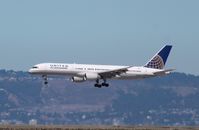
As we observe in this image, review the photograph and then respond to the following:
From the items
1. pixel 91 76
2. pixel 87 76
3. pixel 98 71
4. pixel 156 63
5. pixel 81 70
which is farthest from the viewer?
pixel 156 63

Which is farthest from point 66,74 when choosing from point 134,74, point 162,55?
point 162,55

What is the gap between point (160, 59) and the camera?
147625 mm

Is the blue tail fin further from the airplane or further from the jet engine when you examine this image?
the jet engine

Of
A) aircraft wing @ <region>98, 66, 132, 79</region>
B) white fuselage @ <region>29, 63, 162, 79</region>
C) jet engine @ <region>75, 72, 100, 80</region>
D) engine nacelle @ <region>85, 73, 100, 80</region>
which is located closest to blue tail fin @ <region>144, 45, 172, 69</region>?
white fuselage @ <region>29, 63, 162, 79</region>

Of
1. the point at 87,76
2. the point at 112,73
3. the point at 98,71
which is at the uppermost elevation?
the point at 98,71

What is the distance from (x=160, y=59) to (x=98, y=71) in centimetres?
1573

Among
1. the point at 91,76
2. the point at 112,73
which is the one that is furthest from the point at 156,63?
the point at 91,76

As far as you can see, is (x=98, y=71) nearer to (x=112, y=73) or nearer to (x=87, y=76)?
(x=112, y=73)

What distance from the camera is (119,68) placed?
137 meters

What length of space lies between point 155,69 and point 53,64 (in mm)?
20022

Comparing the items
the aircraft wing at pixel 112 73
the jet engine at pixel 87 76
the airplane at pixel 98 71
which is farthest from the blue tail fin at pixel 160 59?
the jet engine at pixel 87 76

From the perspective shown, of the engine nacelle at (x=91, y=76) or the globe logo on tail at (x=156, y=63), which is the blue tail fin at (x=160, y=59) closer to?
the globe logo on tail at (x=156, y=63)

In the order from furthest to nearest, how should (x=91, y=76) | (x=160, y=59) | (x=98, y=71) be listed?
(x=160, y=59)
(x=98, y=71)
(x=91, y=76)

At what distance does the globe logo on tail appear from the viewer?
474 ft
